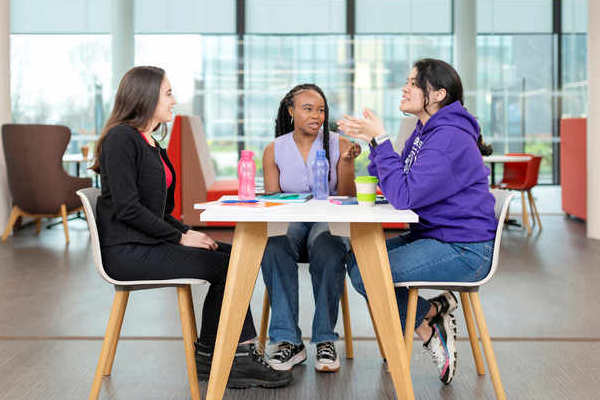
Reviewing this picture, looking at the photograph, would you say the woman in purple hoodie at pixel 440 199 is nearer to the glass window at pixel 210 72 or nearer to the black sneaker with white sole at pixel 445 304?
the black sneaker with white sole at pixel 445 304

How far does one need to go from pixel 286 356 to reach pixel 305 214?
0.82m

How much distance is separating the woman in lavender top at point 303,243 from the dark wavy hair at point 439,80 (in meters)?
0.52

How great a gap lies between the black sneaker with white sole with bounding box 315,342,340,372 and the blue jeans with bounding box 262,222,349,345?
5cm

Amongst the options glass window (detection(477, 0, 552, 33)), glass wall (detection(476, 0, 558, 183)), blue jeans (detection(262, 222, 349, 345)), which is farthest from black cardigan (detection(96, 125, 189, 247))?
glass window (detection(477, 0, 552, 33))

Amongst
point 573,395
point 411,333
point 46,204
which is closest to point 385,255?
point 411,333

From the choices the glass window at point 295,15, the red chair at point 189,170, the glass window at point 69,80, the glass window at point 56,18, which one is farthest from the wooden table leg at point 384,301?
the glass window at point 56,18

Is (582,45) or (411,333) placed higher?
(582,45)

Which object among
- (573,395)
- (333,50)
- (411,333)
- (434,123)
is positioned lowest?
(573,395)

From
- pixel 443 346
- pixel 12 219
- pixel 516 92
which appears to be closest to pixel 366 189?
pixel 443 346

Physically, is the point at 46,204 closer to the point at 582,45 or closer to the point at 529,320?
the point at 529,320

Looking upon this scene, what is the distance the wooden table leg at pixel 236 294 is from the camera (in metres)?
2.47

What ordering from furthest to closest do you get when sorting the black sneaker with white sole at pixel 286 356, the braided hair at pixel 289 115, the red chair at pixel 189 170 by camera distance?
the red chair at pixel 189 170, the braided hair at pixel 289 115, the black sneaker with white sole at pixel 286 356

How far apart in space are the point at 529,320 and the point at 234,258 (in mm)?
1943

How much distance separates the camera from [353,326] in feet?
12.0
